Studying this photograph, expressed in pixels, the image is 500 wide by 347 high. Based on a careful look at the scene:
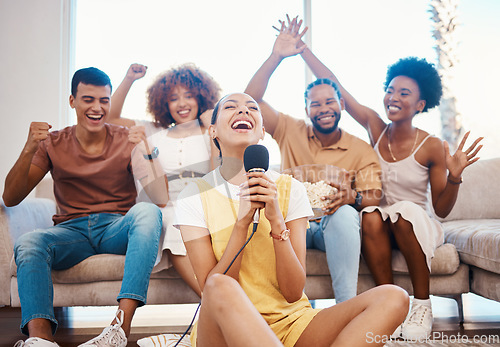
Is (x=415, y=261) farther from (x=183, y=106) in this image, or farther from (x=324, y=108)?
(x=183, y=106)

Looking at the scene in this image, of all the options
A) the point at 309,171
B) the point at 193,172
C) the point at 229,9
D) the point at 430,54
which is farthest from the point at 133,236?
the point at 430,54

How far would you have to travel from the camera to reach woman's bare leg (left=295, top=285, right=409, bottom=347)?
93 centimetres

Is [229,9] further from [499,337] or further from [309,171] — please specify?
[499,337]

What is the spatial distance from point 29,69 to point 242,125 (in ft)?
8.41

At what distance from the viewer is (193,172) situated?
1.95 meters

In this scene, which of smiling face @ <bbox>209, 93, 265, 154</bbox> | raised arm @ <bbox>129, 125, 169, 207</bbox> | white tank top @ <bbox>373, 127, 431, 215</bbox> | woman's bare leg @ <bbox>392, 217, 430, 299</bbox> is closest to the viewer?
smiling face @ <bbox>209, 93, 265, 154</bbox>

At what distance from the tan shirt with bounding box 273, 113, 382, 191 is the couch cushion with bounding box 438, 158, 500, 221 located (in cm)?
70

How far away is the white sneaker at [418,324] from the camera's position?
163 centimetres

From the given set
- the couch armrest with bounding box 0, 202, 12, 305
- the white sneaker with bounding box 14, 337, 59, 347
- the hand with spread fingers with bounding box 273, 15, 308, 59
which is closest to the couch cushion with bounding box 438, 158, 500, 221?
the hand with spread fingers with bounding box 273, 15, 308, 59

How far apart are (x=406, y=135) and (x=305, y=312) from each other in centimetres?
141

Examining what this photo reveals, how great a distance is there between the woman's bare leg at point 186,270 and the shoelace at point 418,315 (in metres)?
0.82

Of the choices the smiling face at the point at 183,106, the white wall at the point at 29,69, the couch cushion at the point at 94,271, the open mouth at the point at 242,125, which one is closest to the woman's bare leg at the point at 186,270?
the couch cushion at the point at 94,271

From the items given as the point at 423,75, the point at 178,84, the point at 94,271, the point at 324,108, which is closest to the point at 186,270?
the point at 94,271

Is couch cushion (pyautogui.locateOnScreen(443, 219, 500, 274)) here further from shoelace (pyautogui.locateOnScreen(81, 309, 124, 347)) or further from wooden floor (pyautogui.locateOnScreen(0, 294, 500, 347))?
shoelace (pyautogui.locateOnScreen(81, 309, 124, 347))
